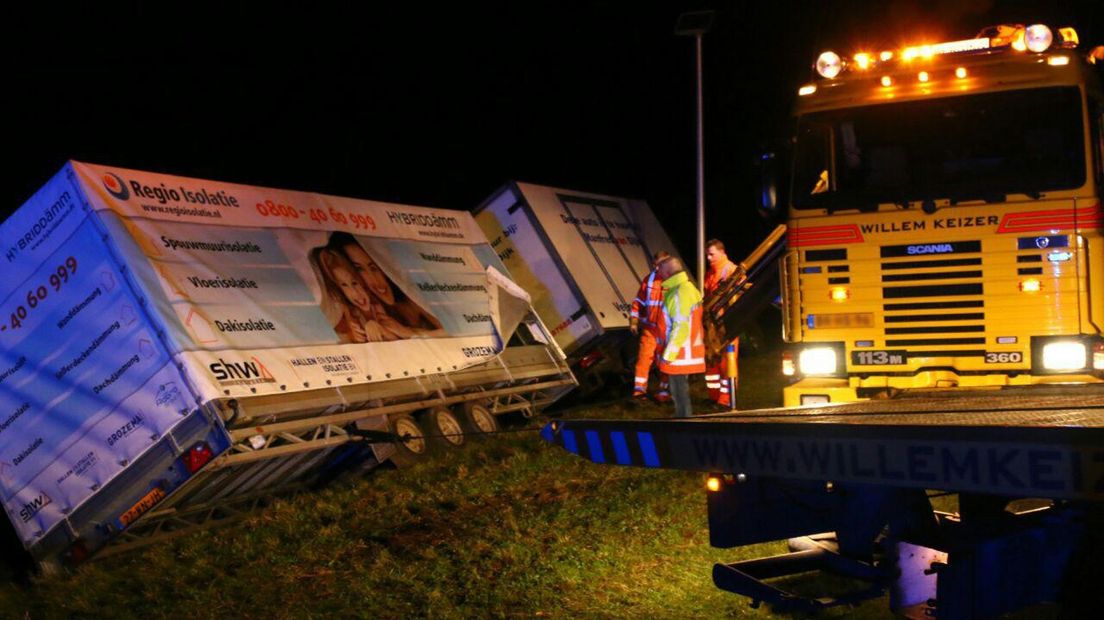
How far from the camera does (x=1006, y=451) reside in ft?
10.5

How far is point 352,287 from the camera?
1044cm

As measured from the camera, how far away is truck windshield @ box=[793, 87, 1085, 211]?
8296mm

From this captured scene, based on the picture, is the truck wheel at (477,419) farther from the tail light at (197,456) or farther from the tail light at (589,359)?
the tail light at (197,456)

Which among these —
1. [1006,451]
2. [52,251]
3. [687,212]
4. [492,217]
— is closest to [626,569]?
[1006,451]

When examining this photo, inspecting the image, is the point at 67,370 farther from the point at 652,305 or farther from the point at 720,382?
the point at 720,382

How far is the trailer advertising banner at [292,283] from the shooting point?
8406 millimetres

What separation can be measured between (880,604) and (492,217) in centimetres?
978

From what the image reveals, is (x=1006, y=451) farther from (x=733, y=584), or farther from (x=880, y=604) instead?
(x=880, y=604)

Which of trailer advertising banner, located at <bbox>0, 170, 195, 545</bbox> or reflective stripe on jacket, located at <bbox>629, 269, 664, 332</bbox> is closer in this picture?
trailer advertising banner, located at <bbox>0, 170, 195, 545</bbox>

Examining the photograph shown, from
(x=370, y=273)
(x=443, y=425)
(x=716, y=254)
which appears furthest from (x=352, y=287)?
(x=716, y=254)

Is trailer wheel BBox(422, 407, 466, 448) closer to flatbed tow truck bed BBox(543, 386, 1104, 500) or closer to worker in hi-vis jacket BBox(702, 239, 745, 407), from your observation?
worker in hi-vis jacket BBox(702, 239, 745, 407)

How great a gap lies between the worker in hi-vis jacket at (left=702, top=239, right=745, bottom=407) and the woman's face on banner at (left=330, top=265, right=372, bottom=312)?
3670 mm

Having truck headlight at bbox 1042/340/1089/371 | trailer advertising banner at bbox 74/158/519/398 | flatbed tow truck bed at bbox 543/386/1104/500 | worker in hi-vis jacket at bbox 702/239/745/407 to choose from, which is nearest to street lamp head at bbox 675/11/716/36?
worker in hi-vis jacket at bbox 702/239/745/407

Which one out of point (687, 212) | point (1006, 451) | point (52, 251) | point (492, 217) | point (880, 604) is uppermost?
point (687, 212)
